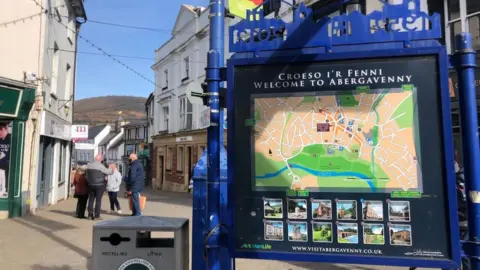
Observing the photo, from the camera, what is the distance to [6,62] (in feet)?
33.4

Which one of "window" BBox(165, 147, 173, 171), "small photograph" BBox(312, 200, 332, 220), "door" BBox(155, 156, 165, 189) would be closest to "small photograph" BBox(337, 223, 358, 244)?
"small photograph" BBox(312, 200, 332, 220)

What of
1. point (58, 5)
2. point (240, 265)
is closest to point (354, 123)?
point (240, 265)

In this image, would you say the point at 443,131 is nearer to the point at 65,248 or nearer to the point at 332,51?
the point at 332,51

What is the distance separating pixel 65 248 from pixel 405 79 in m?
6.36

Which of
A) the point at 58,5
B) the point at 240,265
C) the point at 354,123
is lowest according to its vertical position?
the point at 240,265

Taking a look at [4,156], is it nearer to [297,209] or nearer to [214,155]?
[214,155]

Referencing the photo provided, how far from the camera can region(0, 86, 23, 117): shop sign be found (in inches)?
385

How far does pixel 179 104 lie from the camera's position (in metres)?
25.0

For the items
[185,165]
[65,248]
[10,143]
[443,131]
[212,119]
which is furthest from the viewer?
[185,165]

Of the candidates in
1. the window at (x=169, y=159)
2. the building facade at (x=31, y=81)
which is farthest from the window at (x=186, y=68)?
the building facade at (x=31, y=81)

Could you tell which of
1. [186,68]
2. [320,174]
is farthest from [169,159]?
[320,174]

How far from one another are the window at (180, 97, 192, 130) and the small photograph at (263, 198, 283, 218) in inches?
811

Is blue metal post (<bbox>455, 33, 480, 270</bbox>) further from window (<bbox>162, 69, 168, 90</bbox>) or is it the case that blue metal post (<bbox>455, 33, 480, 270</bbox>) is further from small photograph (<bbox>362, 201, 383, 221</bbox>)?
window (<bbox>162, 69, 168, 90</bbox>)

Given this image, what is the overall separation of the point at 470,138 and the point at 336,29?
1244 millimetres
